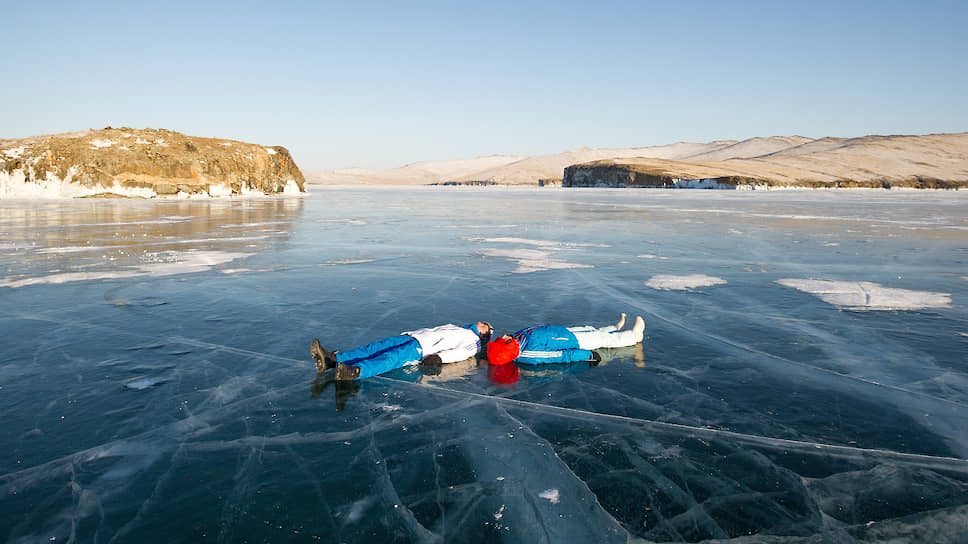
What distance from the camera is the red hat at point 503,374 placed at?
5.29 meters

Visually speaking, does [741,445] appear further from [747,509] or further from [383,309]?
[383,309]

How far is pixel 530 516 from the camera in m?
3.13

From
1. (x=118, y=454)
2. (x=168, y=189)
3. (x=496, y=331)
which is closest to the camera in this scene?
(x=118, y=454)

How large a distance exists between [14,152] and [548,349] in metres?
42.1

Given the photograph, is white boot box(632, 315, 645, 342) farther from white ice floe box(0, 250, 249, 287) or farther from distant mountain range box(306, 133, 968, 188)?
A: distant mountain range box(306, 133, 968, 188)

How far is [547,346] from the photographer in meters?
5.73

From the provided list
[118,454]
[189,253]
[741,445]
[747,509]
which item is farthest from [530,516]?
[189,253]

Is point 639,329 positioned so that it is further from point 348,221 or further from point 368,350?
point 348,221

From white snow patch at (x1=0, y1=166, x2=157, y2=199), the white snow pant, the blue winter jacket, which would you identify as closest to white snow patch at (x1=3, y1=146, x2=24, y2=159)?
white snow patch at (x1=0, y1=166, x2=157, y2=199)

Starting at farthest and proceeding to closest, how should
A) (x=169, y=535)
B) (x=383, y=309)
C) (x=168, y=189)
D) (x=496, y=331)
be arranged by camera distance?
(x=168, y=189) → (x=383, y=309) → (x=496, y=331) → (x=169, y=535)

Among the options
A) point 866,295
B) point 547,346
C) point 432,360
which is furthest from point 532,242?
point 432,360

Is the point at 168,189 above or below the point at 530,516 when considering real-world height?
above

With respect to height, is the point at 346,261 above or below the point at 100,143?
below

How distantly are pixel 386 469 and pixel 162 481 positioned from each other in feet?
4.40
